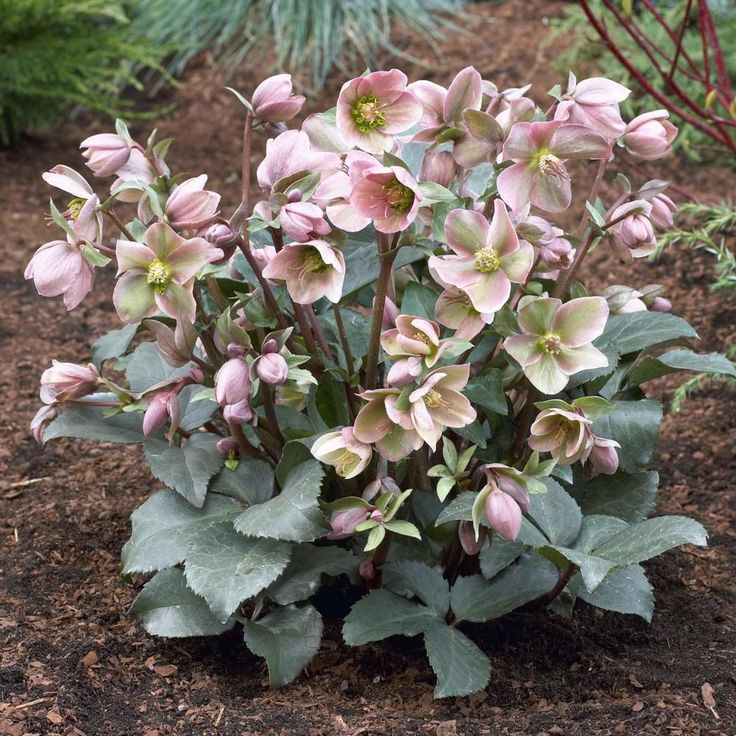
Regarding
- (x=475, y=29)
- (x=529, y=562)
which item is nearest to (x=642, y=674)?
(x=529, y=562)

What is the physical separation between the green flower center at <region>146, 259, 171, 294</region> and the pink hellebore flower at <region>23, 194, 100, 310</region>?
8 centimetres

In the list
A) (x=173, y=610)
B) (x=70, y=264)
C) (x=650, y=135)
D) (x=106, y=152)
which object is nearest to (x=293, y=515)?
(x=173, y=610)

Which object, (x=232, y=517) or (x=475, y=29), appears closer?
(x=232, y=517)

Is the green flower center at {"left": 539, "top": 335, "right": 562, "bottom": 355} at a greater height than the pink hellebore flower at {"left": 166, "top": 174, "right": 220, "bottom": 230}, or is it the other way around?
the pink hellebore flower at {"left": 166, "top": 174, "right": 220, "bottom": 230}

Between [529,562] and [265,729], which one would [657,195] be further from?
[265,729]

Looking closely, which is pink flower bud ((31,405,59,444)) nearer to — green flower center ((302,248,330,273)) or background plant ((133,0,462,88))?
green flower center ((302,248,330,273))

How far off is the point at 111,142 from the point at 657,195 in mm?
672

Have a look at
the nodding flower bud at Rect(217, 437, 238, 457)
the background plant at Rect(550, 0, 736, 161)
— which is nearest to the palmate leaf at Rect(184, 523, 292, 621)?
the nodding flower bud at Rect(217, 437, 238, 457)

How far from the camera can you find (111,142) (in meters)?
1.28

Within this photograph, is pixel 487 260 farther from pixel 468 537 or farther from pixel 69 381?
pixel 69 381

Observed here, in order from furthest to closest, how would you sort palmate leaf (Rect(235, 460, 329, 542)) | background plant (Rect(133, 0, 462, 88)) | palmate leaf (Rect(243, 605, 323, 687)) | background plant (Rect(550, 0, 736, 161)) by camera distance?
background plant (Rect(133, 0, 462, 88)), background plant (Rect(550, 0, 736, 161)), palmate leaf (Rect(243, 605, 323, 687)), palmate leaf (Rect(235, 460, 329, 542))

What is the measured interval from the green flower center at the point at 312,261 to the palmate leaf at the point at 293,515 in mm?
242

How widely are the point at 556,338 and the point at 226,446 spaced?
1.51 feet

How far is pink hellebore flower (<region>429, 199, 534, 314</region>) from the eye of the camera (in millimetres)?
1144
